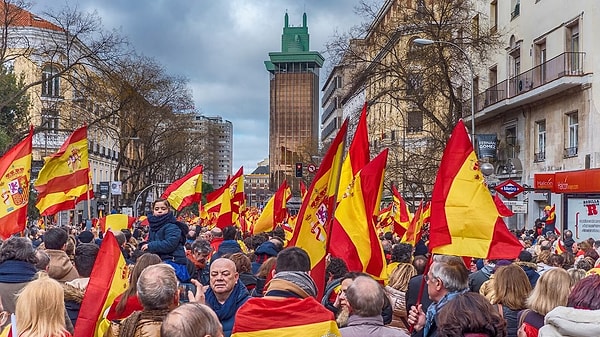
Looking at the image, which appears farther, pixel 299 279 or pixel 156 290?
pixel 299 279

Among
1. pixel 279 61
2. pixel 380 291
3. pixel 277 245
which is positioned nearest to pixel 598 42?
pixel 277 245

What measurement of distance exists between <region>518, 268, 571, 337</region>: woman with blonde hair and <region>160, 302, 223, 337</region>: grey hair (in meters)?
2.36

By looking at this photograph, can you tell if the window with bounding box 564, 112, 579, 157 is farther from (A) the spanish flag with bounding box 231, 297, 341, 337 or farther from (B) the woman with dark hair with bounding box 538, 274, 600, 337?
(A) the spanish flag with bounding box 231, 297, 341, 337

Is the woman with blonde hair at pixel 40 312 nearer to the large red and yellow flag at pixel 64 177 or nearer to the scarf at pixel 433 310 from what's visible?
the scarf at pixel 433 310

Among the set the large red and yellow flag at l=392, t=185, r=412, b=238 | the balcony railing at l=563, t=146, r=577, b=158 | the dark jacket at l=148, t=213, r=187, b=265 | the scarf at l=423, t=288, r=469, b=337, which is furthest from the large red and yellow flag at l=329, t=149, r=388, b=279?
the balcony railing at l=563, t=146, r=577, b=158

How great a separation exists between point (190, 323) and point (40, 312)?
43.2 inches

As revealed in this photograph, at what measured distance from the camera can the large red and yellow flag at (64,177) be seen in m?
14.2

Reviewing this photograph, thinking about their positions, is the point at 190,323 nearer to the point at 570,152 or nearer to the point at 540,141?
the point at 570,152

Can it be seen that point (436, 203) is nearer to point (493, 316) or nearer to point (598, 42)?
point (493, 316)

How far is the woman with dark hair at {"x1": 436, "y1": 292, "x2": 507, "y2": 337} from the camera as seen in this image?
13.8ft

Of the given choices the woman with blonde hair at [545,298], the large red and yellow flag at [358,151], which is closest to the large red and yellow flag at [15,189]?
the large red and yellow flag at [358,151]

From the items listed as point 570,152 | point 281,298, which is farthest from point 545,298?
point 570,152

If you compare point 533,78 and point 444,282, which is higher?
point 533,78

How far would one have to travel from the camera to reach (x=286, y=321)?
15.0ft
